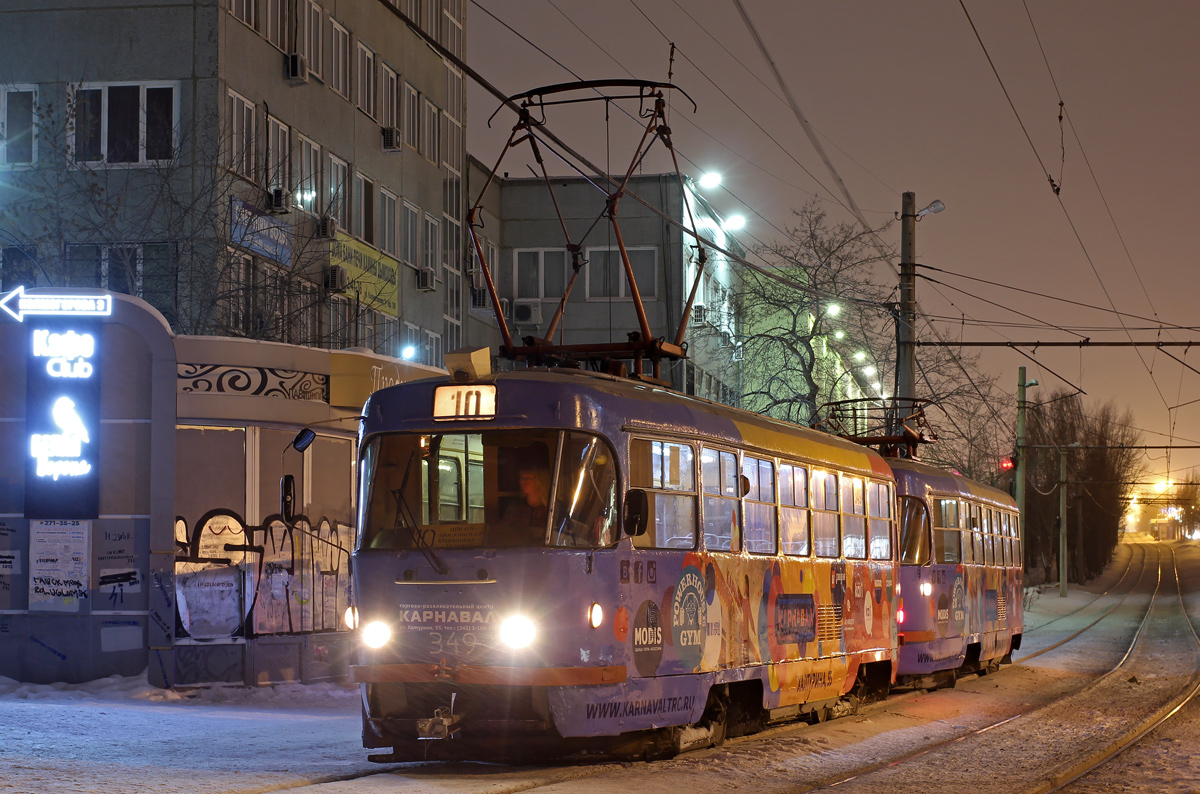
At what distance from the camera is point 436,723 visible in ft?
32.3

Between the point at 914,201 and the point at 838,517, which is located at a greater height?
the point at 914,201

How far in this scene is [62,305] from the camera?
1582cm

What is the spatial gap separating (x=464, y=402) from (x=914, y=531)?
32.5 ft

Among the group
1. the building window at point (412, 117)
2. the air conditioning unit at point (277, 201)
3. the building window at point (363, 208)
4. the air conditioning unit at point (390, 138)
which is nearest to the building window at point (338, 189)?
the building window at point (363, 208)

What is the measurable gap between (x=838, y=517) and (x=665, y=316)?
90.1 ft

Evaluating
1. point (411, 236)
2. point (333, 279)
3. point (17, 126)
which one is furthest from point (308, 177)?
point (17, 126)

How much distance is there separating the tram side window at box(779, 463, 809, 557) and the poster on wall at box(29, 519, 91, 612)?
25.6 feet

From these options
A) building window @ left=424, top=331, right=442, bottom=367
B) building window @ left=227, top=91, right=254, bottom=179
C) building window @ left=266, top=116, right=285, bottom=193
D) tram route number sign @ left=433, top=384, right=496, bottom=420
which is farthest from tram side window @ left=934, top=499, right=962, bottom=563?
building window @ left=424, top=331, right=442, bottom=367

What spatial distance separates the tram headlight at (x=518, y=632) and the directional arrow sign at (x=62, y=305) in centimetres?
806

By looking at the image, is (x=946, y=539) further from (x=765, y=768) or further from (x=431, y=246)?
(x=431, y=246)

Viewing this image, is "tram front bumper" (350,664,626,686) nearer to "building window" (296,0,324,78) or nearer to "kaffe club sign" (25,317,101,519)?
"kaffe club sign" (25,317,101,519)

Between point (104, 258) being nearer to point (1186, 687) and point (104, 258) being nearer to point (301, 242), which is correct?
point (301, 242)

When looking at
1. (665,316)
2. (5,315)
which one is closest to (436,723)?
(5,315)

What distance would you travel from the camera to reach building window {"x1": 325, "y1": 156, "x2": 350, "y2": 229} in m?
27.9
